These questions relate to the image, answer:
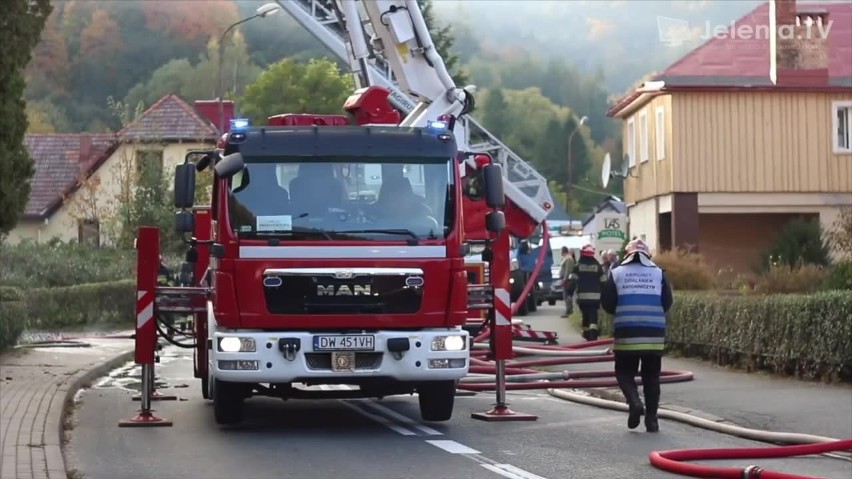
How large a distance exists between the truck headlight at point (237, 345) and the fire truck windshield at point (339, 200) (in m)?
0.90

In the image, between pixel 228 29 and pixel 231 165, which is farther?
pixel 228 29

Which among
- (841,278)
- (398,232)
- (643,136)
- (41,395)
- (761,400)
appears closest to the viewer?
(398,232)

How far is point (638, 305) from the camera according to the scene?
1361cm

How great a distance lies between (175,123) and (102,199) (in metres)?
6.25

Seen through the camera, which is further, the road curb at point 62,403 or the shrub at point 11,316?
the shrub at point 11,316

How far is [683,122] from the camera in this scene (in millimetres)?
35656

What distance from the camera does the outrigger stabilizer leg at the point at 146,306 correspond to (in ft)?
46.0

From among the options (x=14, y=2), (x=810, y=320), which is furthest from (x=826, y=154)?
(x=14, y=2)

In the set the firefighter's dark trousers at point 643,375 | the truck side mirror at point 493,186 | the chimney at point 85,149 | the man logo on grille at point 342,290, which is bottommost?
the firefighter's dark trousers at point 643,375

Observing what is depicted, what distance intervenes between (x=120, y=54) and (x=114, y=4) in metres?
3.00

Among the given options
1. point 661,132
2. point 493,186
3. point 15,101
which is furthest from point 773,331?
point 661,132

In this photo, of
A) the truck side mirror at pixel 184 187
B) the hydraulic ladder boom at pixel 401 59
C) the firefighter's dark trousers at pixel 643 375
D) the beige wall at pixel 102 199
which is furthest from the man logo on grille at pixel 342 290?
the beige wall at pixel 102 199

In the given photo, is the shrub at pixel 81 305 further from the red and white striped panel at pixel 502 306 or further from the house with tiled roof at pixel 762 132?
the red and white striped panel at pixel 502 306

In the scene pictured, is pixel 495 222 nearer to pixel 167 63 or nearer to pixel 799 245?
pixel 799 245
